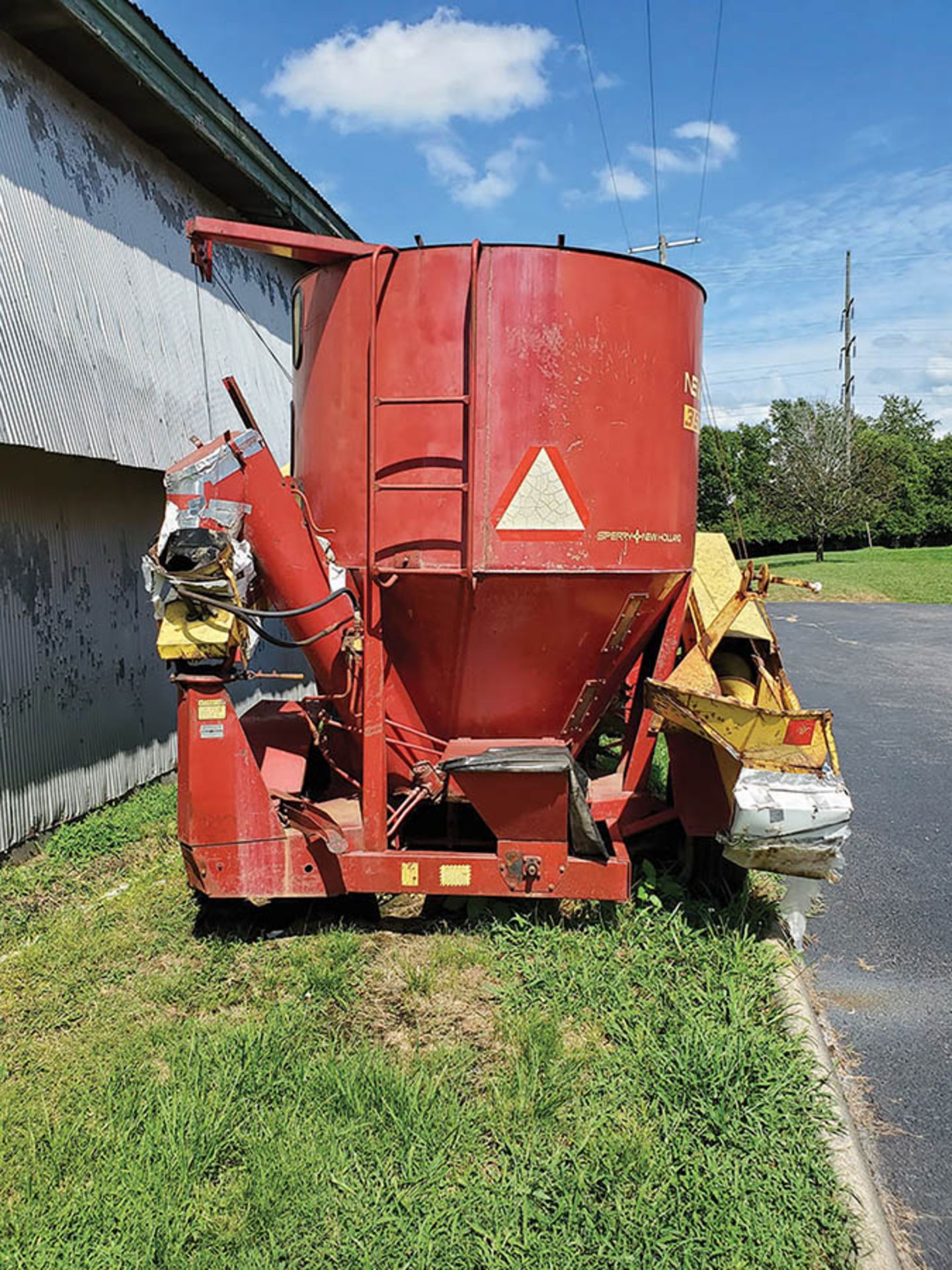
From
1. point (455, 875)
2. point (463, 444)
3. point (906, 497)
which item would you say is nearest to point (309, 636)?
point (463, 444)

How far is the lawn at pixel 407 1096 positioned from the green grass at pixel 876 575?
18480mm

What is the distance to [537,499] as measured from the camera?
4.03 m

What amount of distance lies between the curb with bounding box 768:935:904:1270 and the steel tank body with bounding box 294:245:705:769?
1.72 meters

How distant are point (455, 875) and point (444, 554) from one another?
1.41 meters

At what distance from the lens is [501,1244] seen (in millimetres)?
2494

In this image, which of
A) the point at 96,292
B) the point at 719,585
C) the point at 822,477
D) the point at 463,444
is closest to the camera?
the point at 463,444

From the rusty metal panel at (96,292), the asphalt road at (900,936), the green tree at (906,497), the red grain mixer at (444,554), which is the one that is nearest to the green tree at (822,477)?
the green tree at (906,497)

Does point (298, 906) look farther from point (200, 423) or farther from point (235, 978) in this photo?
point (200, 423)

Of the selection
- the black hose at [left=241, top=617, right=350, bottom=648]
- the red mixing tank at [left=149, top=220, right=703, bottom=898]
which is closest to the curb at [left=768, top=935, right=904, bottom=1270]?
the red mixing tank at [left=149, top=220, right=703, bottom=898]

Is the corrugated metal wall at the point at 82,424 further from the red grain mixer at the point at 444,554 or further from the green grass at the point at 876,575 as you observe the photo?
the green grass at the point at 876,575

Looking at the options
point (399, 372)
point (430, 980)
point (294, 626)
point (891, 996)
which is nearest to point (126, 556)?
point (294, 626)

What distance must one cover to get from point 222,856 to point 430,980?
1.07m

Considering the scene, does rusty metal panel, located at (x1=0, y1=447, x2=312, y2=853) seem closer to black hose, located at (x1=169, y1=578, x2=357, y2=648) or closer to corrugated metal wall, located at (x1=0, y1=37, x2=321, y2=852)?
corrugated metal wall, located at (x1=0, y1=37, x2=321, y2=852)

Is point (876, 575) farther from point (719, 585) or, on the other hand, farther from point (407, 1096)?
point (407, 1096)
